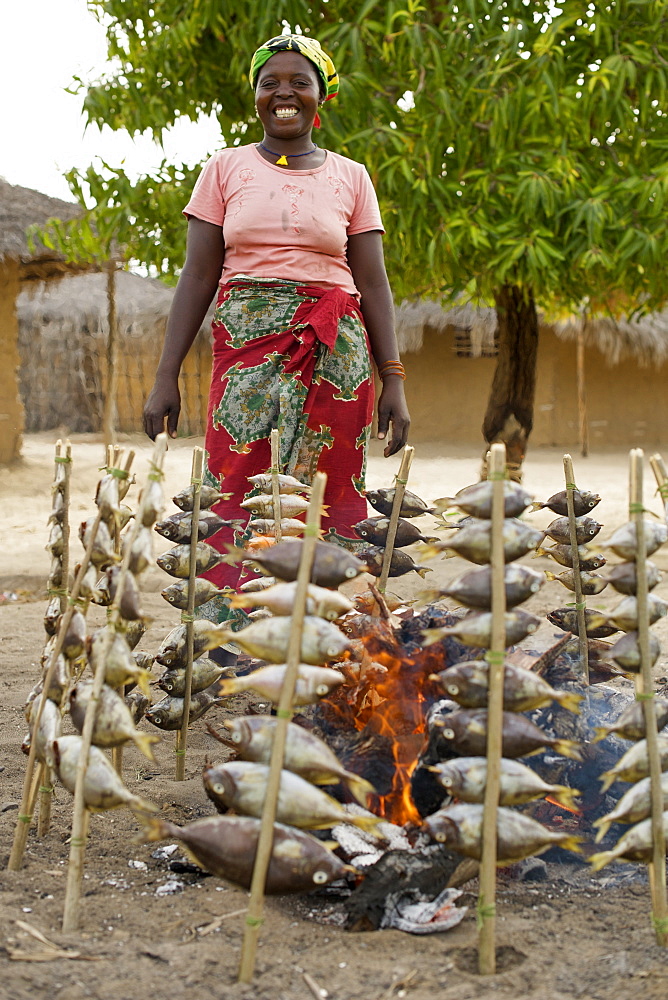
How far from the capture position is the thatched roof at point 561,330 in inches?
531

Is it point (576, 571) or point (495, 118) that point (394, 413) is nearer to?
point (576, 571)

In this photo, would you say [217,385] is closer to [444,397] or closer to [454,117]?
[454,117]

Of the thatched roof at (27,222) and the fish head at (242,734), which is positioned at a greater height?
the thatched roof at (27,222)

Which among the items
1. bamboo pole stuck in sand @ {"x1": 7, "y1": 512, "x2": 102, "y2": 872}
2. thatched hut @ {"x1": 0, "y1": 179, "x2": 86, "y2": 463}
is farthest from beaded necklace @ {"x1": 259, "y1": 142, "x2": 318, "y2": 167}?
thatched hut @ {"x1": 0, "y1": 179, "x2": 86, "y2": 463}

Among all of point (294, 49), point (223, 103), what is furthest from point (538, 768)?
point (223, 103)

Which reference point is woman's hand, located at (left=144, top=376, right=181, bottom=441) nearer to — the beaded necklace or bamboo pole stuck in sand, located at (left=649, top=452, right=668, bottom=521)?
the beaded necklace

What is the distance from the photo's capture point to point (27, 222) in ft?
29.2

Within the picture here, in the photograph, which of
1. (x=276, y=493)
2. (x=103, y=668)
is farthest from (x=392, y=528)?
(x=103, y=668)

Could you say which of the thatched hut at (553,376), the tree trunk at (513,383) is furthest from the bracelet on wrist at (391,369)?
the thatched hut at (553,376)

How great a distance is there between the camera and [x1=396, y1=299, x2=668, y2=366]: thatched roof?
1350 cm

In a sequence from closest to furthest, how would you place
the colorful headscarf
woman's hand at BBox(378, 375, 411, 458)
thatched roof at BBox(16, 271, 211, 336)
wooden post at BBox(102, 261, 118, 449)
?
1. the colorful headscarf
2. woman's hand at BBox(378, 375, 411, 458)
3. wooden post at BBox(102, 261, 118, 449)
4. thatched roof at BBox(16, 271, 211, 336)

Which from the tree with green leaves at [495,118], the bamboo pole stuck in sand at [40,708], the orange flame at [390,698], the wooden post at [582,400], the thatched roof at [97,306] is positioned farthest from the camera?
the thatched roof at [97,306]

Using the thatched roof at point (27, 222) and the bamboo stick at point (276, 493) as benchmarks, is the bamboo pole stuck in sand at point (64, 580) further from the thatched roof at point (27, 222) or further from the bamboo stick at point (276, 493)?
the thatched roof at point (27, 222)

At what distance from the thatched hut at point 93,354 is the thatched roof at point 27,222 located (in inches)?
197
